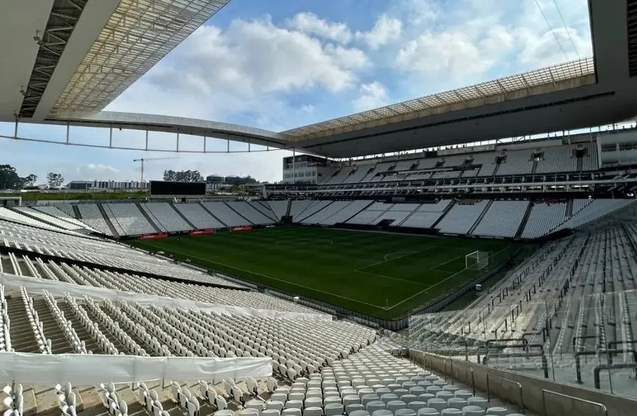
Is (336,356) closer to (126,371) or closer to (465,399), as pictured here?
(465,399)

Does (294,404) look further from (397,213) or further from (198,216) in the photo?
(198,216)

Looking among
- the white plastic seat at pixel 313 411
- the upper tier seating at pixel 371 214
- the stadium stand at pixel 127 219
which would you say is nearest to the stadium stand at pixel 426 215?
the upper tier seating at pixel 371 214

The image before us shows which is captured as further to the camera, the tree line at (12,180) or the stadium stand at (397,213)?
the tree line at (12,180)

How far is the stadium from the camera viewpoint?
5523 millimetres

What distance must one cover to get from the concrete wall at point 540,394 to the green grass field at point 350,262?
11.9 meters

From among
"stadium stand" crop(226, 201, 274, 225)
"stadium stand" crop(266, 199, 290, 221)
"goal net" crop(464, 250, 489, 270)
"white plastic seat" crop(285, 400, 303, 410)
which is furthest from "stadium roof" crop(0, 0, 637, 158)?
"goal net" crop(464, 250, 489, 270)

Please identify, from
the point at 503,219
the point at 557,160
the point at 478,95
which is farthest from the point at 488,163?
the point at 478,95

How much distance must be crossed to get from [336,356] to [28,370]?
7523 mm

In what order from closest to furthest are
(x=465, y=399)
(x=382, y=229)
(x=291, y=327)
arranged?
(x=465, y=399), (x=291, y=327), (x=382, y=229)

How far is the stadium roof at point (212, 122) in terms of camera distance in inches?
601

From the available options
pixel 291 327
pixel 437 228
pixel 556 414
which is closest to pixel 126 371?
pixel 556 414

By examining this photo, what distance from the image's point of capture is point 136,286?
13641 mm

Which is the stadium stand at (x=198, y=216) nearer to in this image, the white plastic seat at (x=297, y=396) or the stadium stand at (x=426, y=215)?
the stadium stand at (x=426, y=215)

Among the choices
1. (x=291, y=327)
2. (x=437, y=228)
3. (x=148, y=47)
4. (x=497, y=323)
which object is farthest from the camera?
(x=437, y=228)
